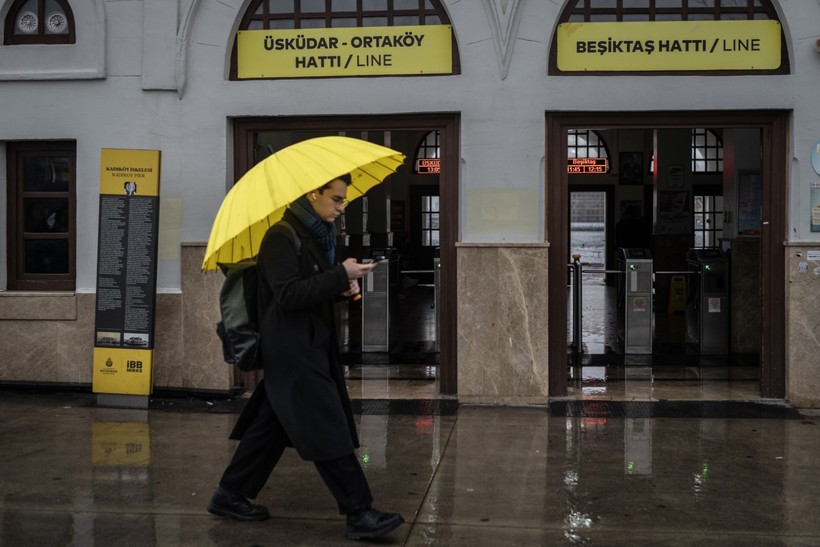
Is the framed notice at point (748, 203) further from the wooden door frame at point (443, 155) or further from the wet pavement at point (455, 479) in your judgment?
the wooden door frame at point (443, 155)

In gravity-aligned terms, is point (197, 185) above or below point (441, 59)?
below

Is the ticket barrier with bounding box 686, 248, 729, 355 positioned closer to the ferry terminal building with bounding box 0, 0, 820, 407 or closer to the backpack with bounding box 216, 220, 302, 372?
the ferry terminal building with bounding box 0, 0, 820, 407

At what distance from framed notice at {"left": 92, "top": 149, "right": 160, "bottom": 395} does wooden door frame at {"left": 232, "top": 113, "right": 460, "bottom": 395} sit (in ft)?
2.76

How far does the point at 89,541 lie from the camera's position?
4898 millimetres

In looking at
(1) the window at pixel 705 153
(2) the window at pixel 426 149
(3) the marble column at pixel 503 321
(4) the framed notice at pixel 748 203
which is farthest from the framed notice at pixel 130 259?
(1) the window at pixel 705 153

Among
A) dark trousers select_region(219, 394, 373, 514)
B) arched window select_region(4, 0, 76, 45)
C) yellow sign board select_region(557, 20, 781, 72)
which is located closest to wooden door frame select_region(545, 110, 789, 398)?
yellow sign board select_region(557, 20, 781, 72)

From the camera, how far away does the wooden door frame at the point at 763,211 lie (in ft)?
27.0

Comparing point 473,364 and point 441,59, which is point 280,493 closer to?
point 473,364

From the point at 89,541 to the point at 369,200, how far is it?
1658 centimetres

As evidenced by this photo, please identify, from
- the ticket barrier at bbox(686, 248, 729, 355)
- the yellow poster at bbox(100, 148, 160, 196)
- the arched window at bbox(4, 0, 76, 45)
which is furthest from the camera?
the ticket barrier at bbox(686, 248, 729, 355)

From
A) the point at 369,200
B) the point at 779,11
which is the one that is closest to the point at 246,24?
the point at 779,11

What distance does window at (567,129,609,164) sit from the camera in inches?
980

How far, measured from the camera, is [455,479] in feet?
19.8

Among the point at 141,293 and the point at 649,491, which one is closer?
the point at 649,491
